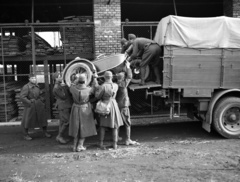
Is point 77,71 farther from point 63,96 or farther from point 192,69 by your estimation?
point 192,69

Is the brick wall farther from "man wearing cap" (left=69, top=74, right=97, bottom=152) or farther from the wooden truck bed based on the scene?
the wooden truck bed

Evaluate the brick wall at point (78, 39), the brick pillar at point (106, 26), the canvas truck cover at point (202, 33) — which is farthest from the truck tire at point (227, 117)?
the brick wall at point (78, 39)

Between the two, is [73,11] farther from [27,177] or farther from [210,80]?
[27,177]

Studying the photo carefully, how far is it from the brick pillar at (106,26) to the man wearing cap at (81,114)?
361 centimetres

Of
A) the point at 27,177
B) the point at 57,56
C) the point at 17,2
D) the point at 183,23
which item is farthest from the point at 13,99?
the point at 183,23

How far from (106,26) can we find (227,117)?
5181 mm

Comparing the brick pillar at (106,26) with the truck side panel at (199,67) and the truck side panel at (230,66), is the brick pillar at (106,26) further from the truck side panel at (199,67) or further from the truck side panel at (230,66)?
the truck side panel at (230,66)

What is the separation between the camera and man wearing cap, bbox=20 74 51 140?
7156 millimetres

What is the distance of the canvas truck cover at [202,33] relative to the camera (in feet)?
21.5

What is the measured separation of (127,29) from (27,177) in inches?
355

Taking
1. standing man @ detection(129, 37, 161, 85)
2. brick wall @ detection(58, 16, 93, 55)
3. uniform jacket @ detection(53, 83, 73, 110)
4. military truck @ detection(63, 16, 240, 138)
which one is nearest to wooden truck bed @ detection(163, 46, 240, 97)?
military truck @ detection(63, 16, 240, 138)

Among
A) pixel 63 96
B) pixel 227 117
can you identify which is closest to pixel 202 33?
pixel 227 117

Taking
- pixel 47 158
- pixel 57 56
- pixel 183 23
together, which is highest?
pixel 183 23

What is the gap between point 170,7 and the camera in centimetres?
1355
